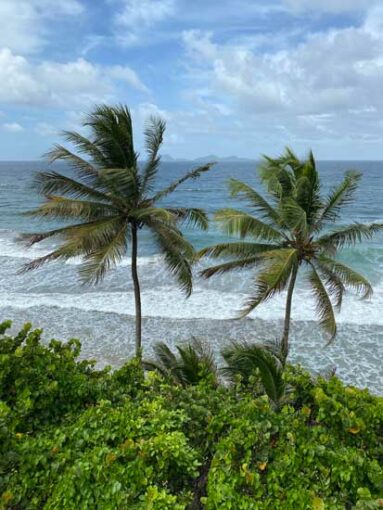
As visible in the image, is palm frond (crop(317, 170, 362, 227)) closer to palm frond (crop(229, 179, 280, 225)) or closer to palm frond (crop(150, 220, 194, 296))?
palm frond (crop(229, 179, 280, 225))

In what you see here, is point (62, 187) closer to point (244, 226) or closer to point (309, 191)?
point (244, 226)

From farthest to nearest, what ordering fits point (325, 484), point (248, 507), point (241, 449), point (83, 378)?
1. point (83, 378)
2. point (241, 449)
3. point (325, 484)
4. point (248, 507)

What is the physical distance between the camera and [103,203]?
11688 millimetres

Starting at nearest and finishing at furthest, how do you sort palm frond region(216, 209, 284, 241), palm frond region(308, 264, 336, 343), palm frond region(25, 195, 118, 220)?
palm frond region(25, 195, 118, 220) < palm frond region(216, 209, 284, 241) < palm frond region(308, 264, 336, 343)

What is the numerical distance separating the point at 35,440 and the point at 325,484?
120 inches

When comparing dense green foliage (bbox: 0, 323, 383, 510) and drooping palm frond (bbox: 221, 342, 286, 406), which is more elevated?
dense green foliage (bbox: 0, 323, 383, 510)

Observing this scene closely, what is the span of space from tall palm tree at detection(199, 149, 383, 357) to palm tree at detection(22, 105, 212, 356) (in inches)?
47.7

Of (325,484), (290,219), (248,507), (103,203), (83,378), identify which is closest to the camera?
(248,507)

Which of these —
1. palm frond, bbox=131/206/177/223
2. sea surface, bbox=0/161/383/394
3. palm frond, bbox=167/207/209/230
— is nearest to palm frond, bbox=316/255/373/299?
palm frond, bbox=167/207/209/230

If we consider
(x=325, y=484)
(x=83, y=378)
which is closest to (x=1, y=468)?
(x=83, y=378)

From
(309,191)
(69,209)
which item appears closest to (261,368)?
(309,191)

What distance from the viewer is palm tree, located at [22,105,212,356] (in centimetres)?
1073

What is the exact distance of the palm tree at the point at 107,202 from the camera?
10727 mm

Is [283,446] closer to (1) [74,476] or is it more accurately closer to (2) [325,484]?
(2) [325,484]
